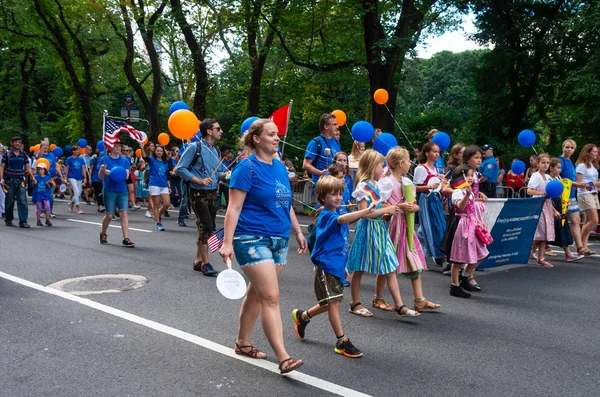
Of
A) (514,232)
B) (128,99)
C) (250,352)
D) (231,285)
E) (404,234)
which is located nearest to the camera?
(231,285)

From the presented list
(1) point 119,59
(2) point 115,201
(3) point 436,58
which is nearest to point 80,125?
(1) point 119,59

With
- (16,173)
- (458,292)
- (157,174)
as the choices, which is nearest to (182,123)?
(458,292)

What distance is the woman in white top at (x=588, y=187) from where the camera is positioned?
991 centimetres

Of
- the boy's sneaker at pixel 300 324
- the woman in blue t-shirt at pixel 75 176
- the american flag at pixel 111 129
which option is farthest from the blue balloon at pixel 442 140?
the woman in blue t-shirt at pixel 75 176

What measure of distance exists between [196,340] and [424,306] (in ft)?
7.91

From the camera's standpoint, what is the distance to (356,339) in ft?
17.4

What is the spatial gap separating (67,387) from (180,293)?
2.77 meters

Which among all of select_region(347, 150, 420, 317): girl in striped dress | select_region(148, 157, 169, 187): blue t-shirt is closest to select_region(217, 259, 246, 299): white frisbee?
select_region(347, 150, 420, 317): girl in striped dress

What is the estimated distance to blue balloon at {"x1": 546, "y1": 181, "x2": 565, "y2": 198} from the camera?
8.65 metres

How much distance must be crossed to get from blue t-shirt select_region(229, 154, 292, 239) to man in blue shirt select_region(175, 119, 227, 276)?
3.58m

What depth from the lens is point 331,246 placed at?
502 cm

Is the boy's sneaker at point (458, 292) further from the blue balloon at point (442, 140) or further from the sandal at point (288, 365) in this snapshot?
the sandal at point (288, 365)

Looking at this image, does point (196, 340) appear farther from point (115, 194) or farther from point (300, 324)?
point (115, 194)

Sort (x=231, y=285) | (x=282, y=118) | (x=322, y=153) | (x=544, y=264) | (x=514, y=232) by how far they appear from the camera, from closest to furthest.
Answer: (x=231, y=285), (x=322, y=153), (x=514, y=232), (x=544, y=264), (x=282, y=118)
